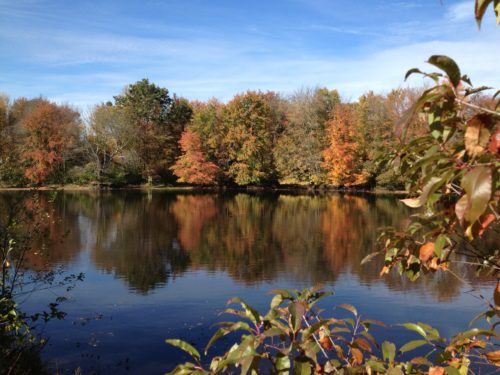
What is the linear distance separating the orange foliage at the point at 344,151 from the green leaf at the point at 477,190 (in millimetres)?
36276

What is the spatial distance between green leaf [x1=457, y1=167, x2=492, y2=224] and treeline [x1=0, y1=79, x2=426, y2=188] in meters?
35.5

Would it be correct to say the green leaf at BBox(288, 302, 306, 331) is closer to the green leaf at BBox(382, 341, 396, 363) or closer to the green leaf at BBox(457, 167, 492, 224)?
the green leaf at BBox(382, 341, 396, 363)

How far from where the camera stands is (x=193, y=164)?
38.8 meters

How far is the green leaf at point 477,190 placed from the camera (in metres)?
0.78

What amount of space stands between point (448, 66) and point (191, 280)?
10.1 m

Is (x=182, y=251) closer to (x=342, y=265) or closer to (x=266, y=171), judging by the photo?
(x=342, y=265)

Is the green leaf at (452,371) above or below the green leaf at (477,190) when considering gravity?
below

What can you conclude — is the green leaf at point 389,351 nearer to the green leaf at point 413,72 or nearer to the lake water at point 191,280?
the green leaf at point 413,72

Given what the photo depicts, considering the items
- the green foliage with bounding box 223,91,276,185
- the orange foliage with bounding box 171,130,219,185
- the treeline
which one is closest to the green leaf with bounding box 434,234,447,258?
the treeline

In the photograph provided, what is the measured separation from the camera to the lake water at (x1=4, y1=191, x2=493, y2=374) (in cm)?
704

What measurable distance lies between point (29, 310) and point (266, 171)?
32734 mm

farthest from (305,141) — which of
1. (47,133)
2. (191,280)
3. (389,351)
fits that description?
(389,351)

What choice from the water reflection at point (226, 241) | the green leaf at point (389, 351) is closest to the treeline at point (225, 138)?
the water reflection at point (226, 241)

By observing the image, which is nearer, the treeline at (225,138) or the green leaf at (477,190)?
the green leaf at (477,190)
